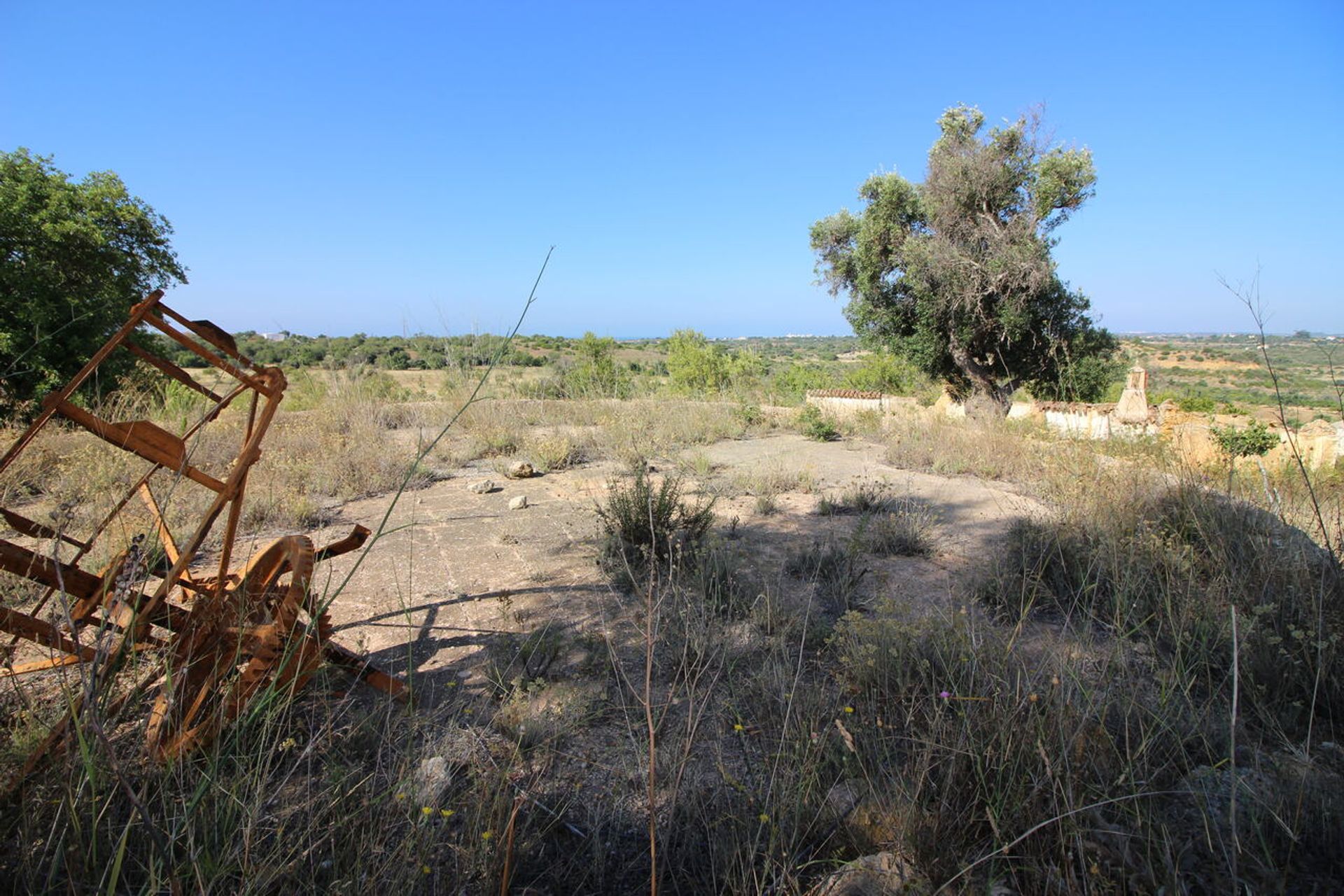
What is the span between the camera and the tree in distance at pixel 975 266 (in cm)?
1546

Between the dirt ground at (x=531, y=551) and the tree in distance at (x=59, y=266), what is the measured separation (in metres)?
4.21

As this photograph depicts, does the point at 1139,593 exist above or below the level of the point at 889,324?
below

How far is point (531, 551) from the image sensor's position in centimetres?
414

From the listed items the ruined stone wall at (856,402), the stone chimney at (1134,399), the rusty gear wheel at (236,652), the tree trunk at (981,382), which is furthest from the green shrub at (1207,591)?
the tree trunk at (981,382)

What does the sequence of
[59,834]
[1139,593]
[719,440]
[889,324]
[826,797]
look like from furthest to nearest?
[889,324]
[719,440]
[1139,593]
[826,797]
[59,834]

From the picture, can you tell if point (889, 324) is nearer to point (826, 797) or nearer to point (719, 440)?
point (719, 440)

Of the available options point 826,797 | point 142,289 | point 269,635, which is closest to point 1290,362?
point 826,797

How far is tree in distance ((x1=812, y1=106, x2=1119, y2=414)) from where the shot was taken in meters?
15.5

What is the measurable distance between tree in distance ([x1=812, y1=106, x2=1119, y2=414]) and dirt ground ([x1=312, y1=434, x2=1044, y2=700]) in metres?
10.8

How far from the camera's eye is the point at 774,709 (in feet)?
6.71

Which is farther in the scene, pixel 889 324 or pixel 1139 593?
pixel 889 324

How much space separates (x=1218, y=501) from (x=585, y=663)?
3912 mm

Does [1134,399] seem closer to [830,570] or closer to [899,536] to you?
[899,536]

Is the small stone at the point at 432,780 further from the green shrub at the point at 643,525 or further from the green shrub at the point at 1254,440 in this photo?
the green shrub at the point at 1254,440
